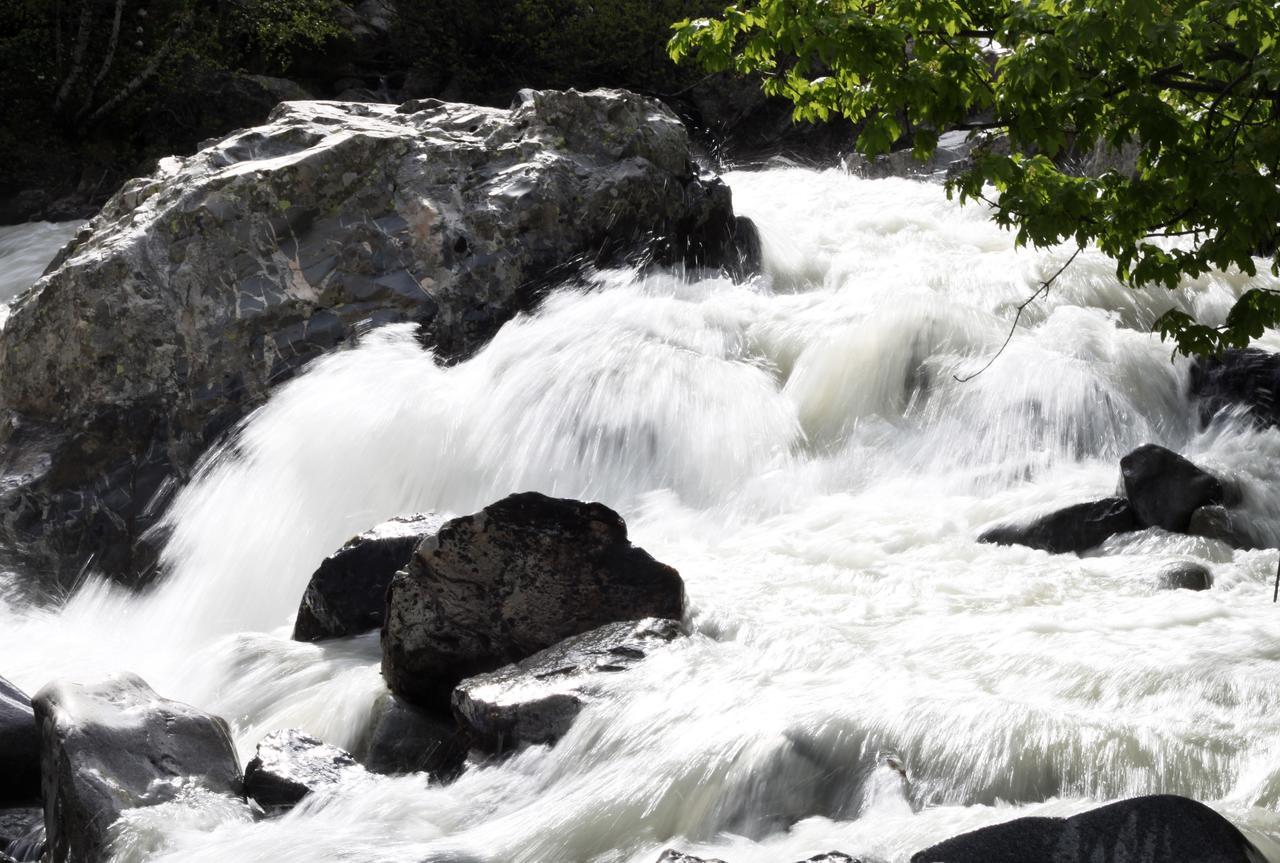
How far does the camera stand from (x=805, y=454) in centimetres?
805

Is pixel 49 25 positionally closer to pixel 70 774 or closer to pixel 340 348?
pixel 340 348

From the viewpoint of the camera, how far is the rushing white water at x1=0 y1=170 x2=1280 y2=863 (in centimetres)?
436

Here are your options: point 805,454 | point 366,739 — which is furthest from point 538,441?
point 366,739

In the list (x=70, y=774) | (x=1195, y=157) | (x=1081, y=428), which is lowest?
(x=70, y=774)

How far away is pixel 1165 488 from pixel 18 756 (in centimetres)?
563

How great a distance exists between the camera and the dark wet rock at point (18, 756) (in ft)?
18.0

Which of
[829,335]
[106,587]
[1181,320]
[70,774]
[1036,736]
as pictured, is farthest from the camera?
[829,335]

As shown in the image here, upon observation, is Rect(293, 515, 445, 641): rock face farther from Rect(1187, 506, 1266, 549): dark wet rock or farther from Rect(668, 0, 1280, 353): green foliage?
Rect(1187, 506, 1266, 549): dark wet rock

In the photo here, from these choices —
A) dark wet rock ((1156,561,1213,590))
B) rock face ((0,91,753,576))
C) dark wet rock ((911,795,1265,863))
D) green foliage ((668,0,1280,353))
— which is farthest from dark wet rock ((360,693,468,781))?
rock face ((0,91,753,576))

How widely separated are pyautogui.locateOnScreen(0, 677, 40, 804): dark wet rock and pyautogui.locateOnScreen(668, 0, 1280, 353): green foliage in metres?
4.12

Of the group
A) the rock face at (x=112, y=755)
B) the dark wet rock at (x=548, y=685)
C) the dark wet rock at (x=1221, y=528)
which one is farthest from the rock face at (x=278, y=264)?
the dark wet rock at (x=1221, y=528)

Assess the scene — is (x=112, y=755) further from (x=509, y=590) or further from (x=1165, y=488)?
(x=1165, y=488)

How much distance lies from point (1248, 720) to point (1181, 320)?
1702 millimetres

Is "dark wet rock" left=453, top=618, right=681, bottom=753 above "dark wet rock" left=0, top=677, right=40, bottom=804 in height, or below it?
above
